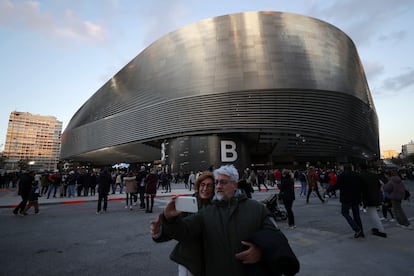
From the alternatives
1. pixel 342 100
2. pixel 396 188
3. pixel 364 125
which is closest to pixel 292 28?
pixel 342 100

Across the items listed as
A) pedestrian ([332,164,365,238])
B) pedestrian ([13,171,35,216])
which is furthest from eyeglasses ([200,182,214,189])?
pedestrian ([13,171,35,216])

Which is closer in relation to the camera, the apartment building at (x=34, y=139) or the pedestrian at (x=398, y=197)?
the pedestrian at (x=398, y=197)

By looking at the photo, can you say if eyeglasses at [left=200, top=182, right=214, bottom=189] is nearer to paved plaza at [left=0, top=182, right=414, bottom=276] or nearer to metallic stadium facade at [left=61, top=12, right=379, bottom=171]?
paved plaza at [left=0, top=182, right=414, bottom=276]

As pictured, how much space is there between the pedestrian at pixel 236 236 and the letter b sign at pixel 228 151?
28.3 metres

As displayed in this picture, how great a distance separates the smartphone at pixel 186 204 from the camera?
159 centimetres

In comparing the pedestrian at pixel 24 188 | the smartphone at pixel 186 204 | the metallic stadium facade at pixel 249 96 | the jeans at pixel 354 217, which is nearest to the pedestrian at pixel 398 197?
the jeans at pixel 354 217

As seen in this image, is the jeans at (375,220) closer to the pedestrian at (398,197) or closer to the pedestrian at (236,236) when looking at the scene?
the pedestrian at (398,197)

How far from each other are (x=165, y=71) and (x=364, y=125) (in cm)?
2876

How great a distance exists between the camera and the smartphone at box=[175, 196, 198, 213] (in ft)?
5.22

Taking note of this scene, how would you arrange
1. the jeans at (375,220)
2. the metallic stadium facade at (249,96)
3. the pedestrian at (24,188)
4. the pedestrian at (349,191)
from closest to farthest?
1. the jeans at (375,220)
2. the pedestrian at (349,191)
3. the pedestrian at (24,188)
4. the metallic stadium facade at (249,96)

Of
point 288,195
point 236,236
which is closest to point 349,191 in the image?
point 288,195

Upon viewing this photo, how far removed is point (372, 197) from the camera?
6.06 metres

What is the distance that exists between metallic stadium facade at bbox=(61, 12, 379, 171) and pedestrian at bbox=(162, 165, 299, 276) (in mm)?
27570

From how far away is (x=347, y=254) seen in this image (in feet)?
14.8
